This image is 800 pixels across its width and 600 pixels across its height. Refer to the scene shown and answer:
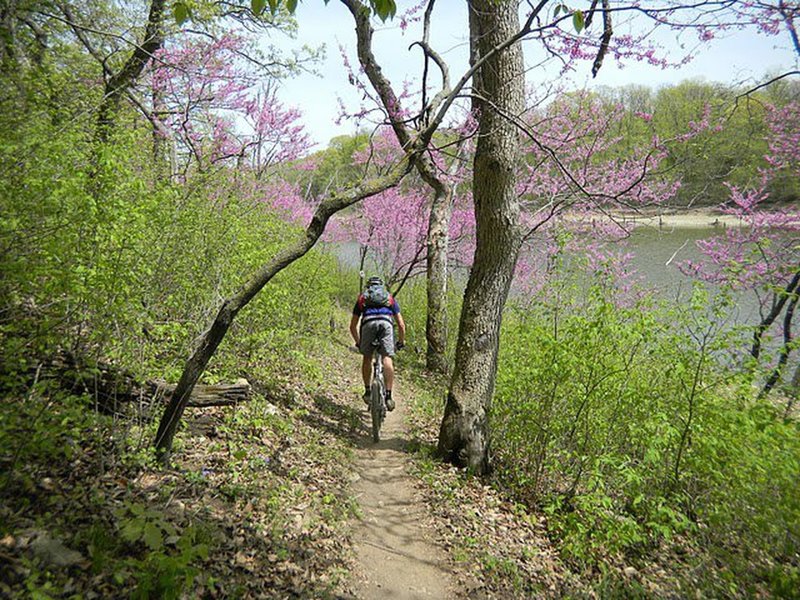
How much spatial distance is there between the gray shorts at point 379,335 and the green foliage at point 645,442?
5.02ft

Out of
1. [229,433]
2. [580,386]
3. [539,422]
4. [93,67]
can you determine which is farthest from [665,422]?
[93,67]

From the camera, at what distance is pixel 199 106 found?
8.85 metres

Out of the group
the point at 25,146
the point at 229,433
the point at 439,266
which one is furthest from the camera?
the point at 439,266

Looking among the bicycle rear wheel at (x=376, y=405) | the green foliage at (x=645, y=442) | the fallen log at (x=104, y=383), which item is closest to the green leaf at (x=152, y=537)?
the fallen log at (x=104, y=383)

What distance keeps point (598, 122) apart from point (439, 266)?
4744 mm

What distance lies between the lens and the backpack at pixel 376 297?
18.9 ft

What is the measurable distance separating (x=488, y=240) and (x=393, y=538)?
318cm

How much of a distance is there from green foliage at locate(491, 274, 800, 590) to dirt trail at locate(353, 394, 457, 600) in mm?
1173

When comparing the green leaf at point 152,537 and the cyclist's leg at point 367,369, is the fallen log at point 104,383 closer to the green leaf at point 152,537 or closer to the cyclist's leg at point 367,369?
the green leaf at point 152,537

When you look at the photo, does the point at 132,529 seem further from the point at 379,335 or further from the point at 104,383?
the point at 379,335

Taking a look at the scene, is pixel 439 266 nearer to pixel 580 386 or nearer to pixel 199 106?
pixel 580 386

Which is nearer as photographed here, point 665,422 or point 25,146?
point 25,146

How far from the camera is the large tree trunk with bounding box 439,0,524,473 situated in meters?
4.69

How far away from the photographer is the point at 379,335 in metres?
5.76
